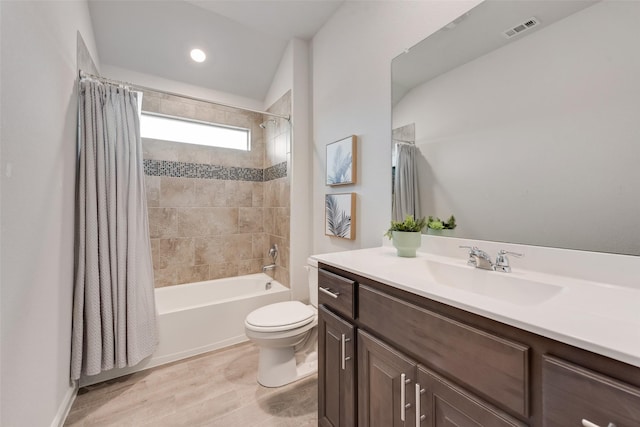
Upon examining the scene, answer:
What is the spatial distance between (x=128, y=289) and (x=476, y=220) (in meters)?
2.16

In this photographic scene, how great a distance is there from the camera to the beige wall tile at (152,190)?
252 cm

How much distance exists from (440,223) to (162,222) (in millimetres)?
2522

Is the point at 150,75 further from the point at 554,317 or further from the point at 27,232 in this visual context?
the point at 554,317

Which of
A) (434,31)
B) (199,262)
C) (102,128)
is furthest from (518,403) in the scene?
(199,262)

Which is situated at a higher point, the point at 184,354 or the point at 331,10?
the point at 331,10

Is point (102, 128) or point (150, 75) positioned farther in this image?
point (150, 75)

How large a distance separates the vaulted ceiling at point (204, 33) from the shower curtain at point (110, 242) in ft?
2.59

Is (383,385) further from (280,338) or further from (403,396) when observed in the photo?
(280,338)

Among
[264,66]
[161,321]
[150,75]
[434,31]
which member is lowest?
[161,321]

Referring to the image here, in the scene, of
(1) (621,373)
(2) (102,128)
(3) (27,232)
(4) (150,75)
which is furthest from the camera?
(4) (150,75)

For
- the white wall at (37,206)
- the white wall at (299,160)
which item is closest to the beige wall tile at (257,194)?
the white wall at (299,160)

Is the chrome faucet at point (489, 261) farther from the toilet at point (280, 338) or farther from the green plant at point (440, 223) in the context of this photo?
the toilet at point (280, 338)

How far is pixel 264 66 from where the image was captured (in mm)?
2699

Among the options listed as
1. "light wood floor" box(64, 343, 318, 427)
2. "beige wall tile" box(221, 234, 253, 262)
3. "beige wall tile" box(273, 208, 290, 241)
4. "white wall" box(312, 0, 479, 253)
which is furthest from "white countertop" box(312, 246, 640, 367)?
"beige wall tile" box(221, 234, 253, 262)
